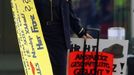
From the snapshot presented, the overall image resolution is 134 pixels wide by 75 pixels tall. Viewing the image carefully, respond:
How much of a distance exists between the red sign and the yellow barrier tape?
882 mm

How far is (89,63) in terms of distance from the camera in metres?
5.40

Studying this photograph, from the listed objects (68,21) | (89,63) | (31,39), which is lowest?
(89,63)

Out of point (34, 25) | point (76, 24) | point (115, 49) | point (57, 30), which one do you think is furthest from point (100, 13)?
point (34, 25)

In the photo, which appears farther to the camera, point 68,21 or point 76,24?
point 76,24

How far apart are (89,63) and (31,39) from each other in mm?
1095

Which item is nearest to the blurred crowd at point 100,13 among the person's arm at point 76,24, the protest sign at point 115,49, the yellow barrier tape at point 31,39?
the protest sign at point 115,49

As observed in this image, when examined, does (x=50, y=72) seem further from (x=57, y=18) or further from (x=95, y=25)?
(x=95, y=25)

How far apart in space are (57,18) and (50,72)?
0.54 metres

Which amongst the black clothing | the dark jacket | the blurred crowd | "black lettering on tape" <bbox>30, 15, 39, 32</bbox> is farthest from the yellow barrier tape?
the blurred crowd

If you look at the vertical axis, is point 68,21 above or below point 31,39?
above

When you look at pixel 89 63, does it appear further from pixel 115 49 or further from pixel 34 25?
pixel 34 25

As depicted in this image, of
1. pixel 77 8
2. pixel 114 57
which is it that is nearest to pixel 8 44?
pixel 77 8

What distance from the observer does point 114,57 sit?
5566 millimetres

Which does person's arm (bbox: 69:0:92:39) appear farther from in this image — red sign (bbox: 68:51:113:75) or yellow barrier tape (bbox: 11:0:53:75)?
yellow barrier tape (bbox: 11:0:53:75)
